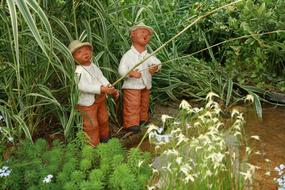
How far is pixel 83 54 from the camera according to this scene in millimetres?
3072

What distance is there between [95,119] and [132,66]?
442 millimetres

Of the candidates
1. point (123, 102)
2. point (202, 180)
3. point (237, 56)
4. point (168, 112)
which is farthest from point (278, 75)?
point (202, 180)

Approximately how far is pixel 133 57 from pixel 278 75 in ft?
5.05

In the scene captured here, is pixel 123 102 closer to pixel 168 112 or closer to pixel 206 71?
pixel 168 112

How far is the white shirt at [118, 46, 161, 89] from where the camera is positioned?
339cm

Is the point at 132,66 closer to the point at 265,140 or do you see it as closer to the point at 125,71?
the point at 125,71

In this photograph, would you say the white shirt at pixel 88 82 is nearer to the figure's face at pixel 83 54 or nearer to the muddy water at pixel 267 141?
the figure's face at pixel 83 54

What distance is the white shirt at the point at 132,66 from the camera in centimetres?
339

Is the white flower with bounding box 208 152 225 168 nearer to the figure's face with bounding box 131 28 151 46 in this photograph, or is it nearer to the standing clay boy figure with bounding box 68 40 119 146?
the standing clay boy figure with bounding box 68 40 119 146

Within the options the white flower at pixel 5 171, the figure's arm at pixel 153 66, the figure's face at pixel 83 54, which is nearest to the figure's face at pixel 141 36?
the figure's arm at pixel 153 66

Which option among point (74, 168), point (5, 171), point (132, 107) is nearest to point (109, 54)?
point (132, 107)

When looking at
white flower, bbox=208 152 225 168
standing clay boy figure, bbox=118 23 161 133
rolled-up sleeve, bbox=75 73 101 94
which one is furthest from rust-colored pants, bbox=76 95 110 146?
white flower, bbox=208 152 225 168

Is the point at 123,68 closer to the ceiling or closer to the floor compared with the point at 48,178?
closer to the ceiling

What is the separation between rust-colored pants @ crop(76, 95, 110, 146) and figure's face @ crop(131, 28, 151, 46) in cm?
45
